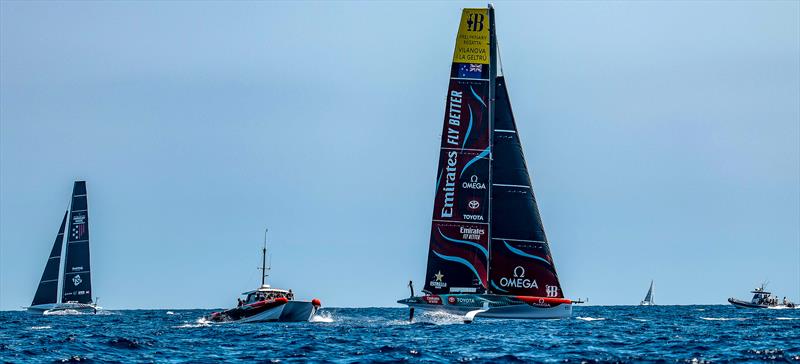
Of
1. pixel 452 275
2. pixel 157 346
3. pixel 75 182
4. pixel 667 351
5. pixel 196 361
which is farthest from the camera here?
pixel 75 182

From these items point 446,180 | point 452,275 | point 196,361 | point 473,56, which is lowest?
point 196,361

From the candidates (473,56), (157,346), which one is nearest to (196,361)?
(157,346)

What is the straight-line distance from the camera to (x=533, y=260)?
5462cm

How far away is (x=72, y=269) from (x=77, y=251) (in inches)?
67.5

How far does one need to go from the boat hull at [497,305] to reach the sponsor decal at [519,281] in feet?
4.95

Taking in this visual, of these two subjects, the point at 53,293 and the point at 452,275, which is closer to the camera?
the point at 452,275

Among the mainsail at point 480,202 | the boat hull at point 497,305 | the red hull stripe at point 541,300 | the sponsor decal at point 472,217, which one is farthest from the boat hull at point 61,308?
the red hull stripe at point 541,300

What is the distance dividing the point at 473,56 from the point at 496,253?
947 centimetres

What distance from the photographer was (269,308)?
6512 cm

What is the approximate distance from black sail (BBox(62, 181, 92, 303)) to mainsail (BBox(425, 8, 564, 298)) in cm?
5704

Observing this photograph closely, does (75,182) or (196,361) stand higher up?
(75,182)

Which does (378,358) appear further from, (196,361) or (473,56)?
(473,56)

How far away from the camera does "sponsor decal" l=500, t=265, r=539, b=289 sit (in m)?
54.7

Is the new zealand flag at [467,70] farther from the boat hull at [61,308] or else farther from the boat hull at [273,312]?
the boat hull at [61,308]
